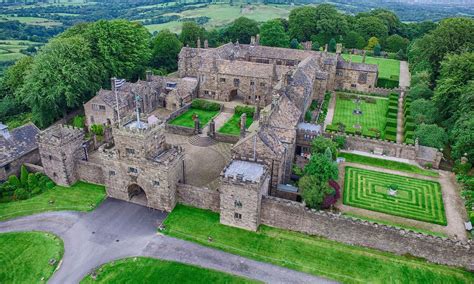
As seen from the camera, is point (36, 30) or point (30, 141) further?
point (36, 30)

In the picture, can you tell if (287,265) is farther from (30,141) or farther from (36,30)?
(36,30)

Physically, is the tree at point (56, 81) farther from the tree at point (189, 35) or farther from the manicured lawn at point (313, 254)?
the tree at point (189, 35)

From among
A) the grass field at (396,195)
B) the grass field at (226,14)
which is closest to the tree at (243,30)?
the grass field at (226,14)

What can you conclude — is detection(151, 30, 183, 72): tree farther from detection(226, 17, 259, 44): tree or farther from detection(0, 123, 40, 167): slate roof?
detection(0, 123, 40, 167): slate roof

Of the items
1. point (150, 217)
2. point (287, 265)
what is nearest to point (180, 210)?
point (150, 217)

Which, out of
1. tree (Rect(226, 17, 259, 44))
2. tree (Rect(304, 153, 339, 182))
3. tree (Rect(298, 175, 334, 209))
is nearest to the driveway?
tree (Rect(298, 175, 334, 209))

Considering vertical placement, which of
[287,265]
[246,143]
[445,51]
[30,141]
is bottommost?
[287,265]
